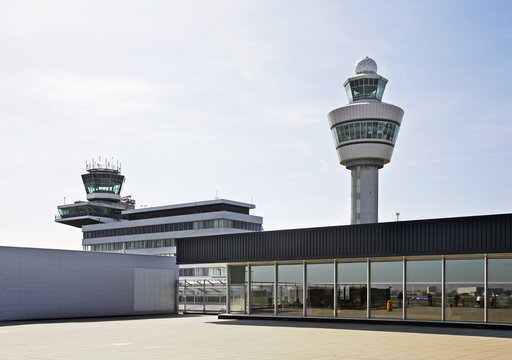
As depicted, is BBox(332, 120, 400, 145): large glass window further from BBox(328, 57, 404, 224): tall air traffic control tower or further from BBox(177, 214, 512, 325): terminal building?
BBox(177, 214, 512, 325): terminal building

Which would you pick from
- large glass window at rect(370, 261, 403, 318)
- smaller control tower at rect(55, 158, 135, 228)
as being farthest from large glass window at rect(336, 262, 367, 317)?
smaller control tower at rect(55, 158, 135, 228)

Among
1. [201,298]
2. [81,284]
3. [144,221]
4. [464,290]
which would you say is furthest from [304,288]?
Result: [144,221]

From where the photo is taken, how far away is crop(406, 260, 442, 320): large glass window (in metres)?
31.9

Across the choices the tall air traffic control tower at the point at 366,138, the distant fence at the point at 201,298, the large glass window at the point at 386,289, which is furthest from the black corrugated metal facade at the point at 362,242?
the tall air traffic control tower at the point at 366,138

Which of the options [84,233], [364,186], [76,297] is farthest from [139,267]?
[84,233]

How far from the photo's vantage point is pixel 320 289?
118ft

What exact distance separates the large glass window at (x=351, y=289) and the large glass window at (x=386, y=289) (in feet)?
1.72

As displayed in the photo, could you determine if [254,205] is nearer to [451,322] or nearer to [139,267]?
[139,267]

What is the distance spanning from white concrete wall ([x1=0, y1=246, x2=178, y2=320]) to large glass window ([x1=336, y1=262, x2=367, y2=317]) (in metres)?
16.7

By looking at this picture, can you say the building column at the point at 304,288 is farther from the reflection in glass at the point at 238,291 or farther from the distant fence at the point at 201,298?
the distant fence at the point at 201,298

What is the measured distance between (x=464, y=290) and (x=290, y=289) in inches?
403

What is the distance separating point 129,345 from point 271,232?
49.7 feet

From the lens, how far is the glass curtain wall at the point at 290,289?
36688mm

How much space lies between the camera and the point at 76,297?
41.3m
